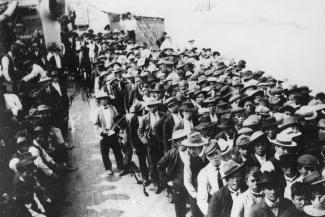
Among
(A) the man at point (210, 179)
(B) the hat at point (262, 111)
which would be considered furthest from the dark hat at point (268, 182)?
(B) the hat at point (262, 111)

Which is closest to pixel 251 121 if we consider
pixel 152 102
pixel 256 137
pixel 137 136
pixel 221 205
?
pixel 256 137

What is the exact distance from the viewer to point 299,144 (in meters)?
5.15

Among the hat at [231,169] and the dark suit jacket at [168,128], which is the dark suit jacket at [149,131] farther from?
the hat at [231,169]

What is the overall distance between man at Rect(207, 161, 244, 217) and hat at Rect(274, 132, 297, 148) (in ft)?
3.83

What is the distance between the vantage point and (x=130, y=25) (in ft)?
63.9

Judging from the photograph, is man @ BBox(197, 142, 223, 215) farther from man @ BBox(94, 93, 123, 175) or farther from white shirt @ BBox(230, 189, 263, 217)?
man @ BBox(94, 93, 123, 175)

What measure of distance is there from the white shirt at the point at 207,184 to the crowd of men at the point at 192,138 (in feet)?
0.04

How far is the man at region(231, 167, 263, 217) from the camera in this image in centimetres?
396

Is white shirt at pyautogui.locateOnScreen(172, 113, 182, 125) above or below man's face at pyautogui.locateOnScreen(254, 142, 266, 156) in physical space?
below

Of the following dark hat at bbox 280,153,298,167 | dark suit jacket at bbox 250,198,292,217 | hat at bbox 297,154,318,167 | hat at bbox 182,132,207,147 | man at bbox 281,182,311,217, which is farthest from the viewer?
hat at bbox 182,132,207,147

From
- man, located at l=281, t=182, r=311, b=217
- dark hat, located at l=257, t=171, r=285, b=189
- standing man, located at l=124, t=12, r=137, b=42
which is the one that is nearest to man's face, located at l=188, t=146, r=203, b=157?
dark hat, located at l=257, t=171, r=285, b=189

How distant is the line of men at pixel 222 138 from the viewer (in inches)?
157

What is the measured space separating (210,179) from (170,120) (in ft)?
7.30

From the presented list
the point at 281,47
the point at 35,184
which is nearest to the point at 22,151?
the point at 35,184
